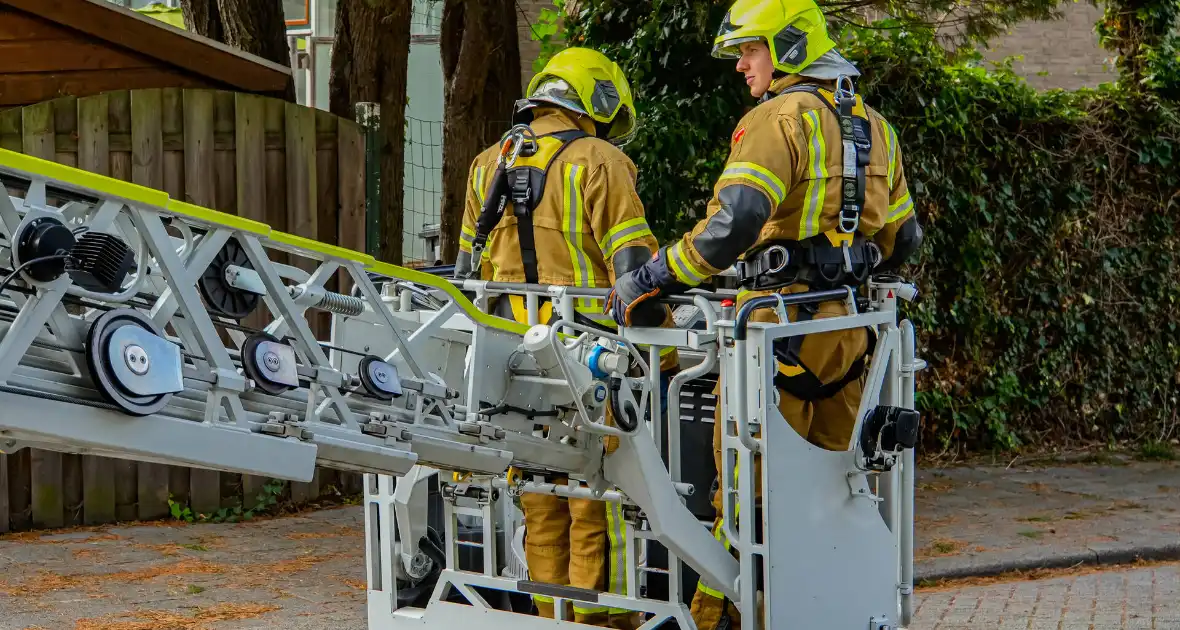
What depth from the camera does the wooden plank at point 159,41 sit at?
7.41 meters

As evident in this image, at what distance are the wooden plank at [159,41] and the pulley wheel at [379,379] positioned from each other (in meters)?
4.36

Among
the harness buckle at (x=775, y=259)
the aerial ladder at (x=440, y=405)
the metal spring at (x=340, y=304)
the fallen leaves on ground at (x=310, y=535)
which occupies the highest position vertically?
the harness buckle at (x=775, y=259)

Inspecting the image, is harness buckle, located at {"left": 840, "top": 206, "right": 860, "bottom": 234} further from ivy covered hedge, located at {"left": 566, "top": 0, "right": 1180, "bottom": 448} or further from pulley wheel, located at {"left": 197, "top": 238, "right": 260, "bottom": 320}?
ivy covered hedge, located at {"left": 566, "top": 0, "right": 1180, "bottom": 448}

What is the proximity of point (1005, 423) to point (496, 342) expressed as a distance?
256 inches

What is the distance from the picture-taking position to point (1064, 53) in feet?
64.6

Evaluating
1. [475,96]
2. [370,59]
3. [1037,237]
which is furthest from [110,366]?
[1037,237]

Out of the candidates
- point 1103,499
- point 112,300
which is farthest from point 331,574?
point 1103,499

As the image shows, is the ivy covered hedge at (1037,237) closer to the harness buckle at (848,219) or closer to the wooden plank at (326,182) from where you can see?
the wooden plank at (326,182)

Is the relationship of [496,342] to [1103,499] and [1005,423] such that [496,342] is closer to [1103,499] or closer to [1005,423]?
[1103,499]

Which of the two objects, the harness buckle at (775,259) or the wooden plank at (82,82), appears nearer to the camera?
the harness buckle at (775,259)

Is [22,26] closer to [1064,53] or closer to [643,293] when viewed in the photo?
[643,293]

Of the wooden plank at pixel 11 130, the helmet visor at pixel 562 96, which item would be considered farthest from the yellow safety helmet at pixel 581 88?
the wooden plank at pixel 11 130

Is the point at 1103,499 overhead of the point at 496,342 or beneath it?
beneath

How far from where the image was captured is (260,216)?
7723 millimetres
